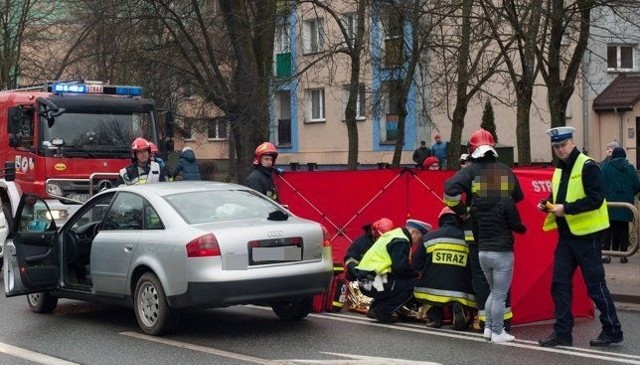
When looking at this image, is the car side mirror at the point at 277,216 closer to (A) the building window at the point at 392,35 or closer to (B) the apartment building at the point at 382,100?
(A) the building window at the point at 392,35

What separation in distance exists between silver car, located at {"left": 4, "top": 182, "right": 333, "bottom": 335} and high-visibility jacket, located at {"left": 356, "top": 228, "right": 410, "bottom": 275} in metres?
0.53

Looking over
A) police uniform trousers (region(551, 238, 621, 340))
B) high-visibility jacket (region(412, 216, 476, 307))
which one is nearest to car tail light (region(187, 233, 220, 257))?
high-visibility jacket (region(412, 216, 476, 307))

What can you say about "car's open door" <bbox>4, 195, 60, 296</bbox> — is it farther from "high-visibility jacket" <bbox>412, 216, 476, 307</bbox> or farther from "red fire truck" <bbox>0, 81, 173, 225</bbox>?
"red fire truck" <bbox>0, 81, 173, 225</bbox>

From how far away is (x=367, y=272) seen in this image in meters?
10.4

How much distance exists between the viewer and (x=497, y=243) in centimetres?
904

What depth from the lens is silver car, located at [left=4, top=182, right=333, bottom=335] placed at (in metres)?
9.30

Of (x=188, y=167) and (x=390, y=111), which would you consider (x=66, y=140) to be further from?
(x=390, y=111)

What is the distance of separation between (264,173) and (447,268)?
133 inches

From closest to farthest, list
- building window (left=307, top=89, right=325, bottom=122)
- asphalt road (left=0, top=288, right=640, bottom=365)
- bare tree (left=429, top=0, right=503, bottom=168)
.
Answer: asphalt road (left=0, top=288, right=640, bottom=365) → bare tree (left=429, top=0, right=503, bottom=168) → building window (left=307, top=89, right=325, bottom=122)

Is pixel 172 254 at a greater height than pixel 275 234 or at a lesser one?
lesser

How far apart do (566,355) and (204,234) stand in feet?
10.8

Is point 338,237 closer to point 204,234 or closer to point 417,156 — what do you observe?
point 204,234

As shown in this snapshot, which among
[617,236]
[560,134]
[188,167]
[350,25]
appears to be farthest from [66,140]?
[350,25]

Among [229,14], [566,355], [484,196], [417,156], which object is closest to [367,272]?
[484,196]
